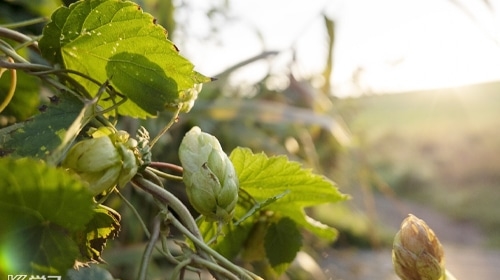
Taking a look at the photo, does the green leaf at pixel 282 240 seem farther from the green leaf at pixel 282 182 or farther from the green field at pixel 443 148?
the green field at pixel 443 148

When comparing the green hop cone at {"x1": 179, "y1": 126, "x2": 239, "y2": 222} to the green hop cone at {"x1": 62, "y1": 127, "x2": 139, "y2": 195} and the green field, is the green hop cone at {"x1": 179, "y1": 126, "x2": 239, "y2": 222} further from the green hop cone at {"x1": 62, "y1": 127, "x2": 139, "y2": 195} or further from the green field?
the green field

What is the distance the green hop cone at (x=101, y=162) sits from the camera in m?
0.13

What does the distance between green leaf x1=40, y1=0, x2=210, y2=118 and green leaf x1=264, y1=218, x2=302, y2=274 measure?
0.22ft

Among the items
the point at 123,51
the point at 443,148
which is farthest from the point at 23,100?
the point at 443,148

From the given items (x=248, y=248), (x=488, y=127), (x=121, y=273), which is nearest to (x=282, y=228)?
(x=248, y=248)

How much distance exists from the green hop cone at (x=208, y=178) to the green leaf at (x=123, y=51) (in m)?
0.03

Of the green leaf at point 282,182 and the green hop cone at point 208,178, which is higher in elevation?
the green hop cone at point 208,178

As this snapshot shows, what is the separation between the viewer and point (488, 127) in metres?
5.74

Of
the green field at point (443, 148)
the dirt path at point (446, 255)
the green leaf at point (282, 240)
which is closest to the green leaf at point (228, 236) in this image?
the green leaf at point (282, 240)

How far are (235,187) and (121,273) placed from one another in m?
0.67

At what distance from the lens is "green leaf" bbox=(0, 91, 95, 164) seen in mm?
137

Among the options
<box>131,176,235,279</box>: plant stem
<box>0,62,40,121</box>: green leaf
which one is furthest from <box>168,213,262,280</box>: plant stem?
<box>0,62,40,121</box>: green leaf

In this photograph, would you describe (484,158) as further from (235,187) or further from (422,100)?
(235,187)

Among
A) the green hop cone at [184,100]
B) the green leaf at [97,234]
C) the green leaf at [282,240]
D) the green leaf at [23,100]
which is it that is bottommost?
the green leaf at [282,240]
